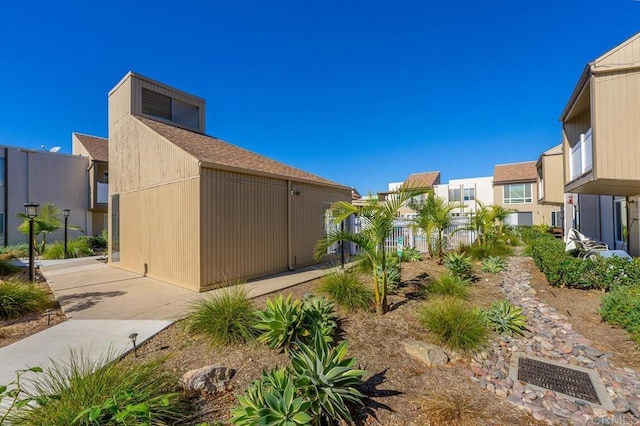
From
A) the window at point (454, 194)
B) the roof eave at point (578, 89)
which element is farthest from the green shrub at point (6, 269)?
the window at point (454, 194)

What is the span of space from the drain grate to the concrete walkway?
197 inches

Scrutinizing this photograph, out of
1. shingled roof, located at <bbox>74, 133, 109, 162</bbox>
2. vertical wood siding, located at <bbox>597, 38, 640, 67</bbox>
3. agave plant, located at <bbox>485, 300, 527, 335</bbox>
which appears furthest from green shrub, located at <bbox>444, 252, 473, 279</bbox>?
shingled roof, located at <bbox>74, 133, 109, 162</bbox>

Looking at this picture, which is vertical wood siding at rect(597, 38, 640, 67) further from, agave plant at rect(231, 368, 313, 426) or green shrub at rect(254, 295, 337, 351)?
agave plant at rect(231, 368, 313, 426)

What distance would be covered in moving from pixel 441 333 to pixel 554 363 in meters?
1.47

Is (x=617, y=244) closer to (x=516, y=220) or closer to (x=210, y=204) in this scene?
(x=210, y=204)

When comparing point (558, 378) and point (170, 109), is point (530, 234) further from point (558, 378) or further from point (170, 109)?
point (170, 109)

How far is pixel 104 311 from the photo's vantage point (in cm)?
564

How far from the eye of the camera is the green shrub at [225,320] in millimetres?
4098

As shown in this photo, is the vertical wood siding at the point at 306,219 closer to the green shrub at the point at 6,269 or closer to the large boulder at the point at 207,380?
the large boulder at the point at 207,380

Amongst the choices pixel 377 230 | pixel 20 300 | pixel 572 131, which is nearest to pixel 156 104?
pixel 20 300

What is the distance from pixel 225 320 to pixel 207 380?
47.6 inches

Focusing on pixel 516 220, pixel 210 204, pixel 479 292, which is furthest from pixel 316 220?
pixel 516 220

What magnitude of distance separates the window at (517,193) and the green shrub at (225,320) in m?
34.0

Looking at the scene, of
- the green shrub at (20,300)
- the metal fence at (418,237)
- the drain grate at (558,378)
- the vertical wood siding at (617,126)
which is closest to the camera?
the drain grate at (558,378)
